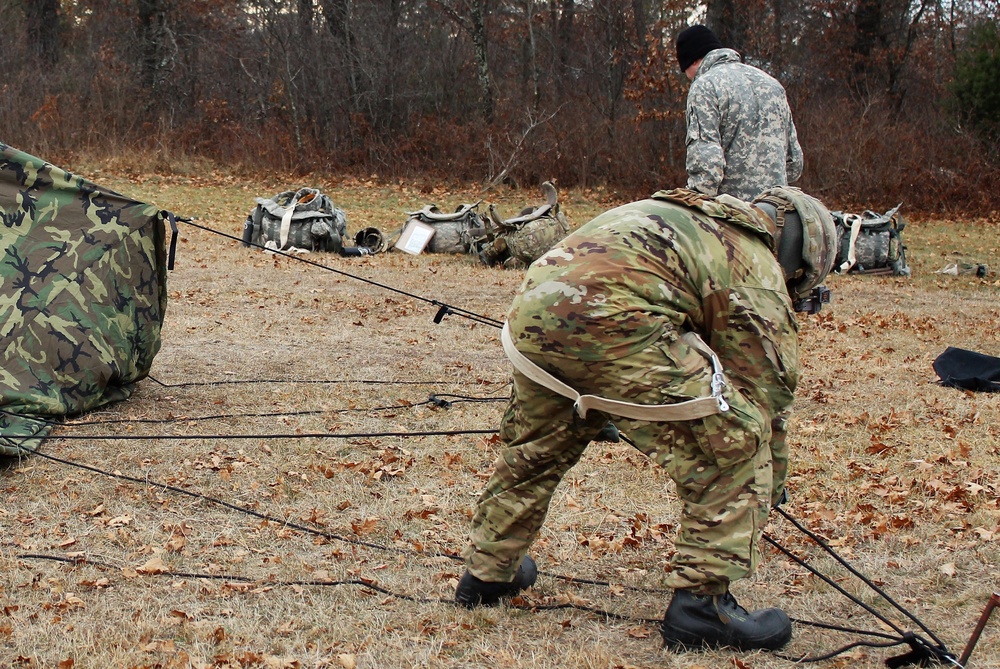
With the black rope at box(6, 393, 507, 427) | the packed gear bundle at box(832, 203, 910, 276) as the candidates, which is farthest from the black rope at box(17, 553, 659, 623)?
the packed gear bundle at box(832, 203, 910, 276)

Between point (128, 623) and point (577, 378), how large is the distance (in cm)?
177

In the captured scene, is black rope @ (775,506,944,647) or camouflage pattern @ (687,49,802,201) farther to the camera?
camouflage pattern @ (687,49,802,201)

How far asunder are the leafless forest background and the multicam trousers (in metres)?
16.9

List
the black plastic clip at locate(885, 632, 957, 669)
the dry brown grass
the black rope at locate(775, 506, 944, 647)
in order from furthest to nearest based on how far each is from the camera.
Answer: the dry brown grass, the black rope at locate(775, 506, 944, 647), the black plastic clip at locate(885, 632, 957, 669)

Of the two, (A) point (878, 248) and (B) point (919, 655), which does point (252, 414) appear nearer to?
(B) point (919, 655)

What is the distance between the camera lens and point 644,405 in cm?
303

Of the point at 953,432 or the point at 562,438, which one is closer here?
the point at 562,438

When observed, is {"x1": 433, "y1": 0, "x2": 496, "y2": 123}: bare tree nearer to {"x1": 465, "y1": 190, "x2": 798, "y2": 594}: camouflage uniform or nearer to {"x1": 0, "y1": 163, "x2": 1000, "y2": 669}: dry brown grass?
{"x1": 0, "y1": 163, "x2": 1000, "y2": 669}: dry brown grass

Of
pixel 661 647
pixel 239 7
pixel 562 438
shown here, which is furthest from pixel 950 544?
pixel 239 7

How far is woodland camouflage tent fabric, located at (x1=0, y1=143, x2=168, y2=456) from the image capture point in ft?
18.2

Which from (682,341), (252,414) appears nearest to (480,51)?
(252,414)

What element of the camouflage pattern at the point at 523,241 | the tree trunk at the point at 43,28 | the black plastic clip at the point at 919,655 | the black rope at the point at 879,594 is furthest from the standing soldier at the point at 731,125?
the tree trunk at the point at 43,28

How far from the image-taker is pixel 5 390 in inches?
212

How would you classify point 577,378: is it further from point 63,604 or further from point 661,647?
point 63,604
